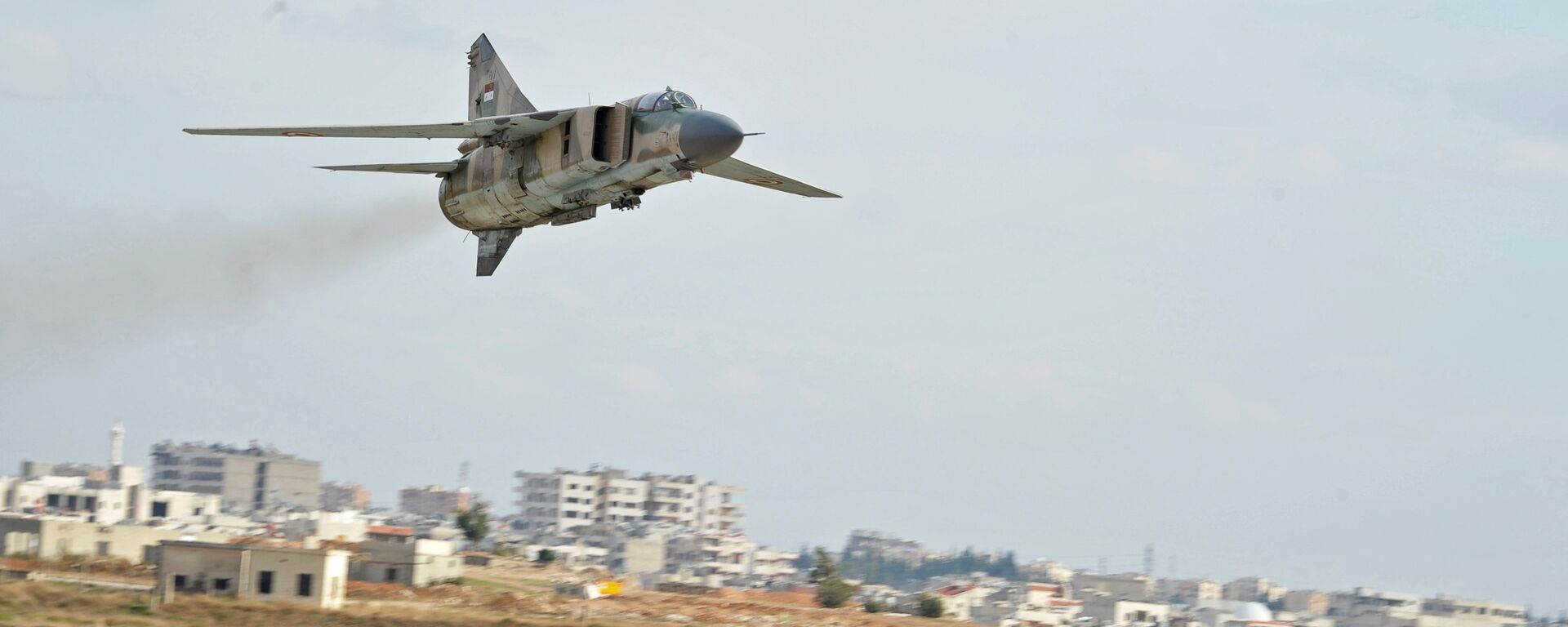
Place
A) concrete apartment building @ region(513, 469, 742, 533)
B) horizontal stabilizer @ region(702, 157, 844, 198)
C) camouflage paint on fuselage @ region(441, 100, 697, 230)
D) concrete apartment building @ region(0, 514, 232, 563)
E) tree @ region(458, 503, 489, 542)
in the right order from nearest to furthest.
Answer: camouflage paint on fuselage @ region(441, 100, 697, 230)
horizontal stabilizer @ region(702, 157, 844, 198)
concrete apartment building @ region(0, 514, 232, 563)
tree @ region(458, 503, 489, 542)
concrete apartment building @ region(513, 469, 742, 533)

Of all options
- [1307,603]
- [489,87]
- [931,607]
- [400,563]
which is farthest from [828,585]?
[1307,603]

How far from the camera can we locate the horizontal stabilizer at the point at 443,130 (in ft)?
120

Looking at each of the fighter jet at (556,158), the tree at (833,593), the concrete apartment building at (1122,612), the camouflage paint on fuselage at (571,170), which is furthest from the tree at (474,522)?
the camouflage paint on fuselage at (571,170)

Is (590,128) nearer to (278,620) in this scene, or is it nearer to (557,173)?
(557,173)

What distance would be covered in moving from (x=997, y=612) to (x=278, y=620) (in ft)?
199

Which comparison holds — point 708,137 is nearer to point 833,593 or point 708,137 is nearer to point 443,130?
point 443,130

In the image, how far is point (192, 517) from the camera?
12725 cm

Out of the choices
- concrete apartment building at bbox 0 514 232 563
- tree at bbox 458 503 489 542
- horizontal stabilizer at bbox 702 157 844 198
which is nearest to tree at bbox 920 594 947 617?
tree at bbox 458 503 489 542

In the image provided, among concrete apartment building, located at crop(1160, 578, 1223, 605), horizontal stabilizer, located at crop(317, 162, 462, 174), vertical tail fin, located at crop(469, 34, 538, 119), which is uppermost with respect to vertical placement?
vertical tail fin, located at crop(469, 34, 538, 119)

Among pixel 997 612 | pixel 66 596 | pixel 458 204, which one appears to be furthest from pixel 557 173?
pixel 997 612

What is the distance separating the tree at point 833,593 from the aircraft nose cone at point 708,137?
52880 millimetres

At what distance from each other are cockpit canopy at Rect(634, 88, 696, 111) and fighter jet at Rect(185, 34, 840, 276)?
0.06ft

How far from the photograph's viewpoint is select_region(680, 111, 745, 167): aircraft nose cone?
110ft

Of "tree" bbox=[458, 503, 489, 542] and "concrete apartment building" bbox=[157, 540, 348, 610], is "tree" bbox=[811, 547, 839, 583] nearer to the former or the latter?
"tree" bbox=[458, 503, 489, 542]
